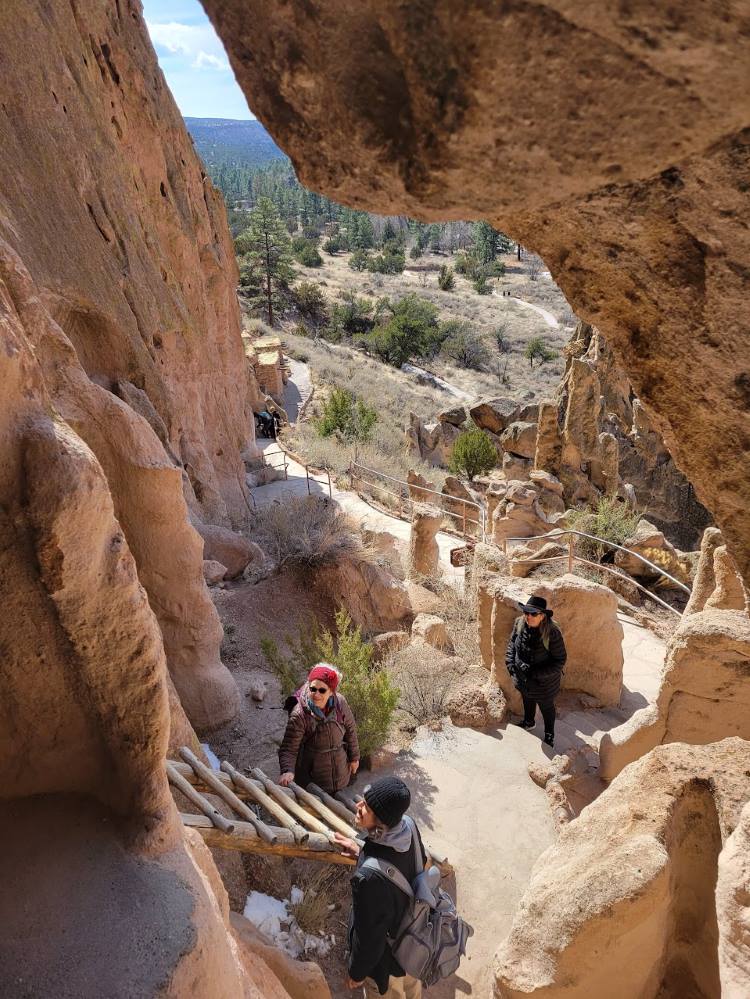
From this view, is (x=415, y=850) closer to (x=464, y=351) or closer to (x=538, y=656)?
(x=538, y=656)

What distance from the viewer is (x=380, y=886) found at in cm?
258

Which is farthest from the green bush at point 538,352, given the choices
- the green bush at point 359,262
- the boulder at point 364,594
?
the boulder at point 364,594

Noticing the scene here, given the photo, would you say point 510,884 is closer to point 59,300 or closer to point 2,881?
point 2,881

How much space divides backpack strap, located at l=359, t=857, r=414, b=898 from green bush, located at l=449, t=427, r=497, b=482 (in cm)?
1645

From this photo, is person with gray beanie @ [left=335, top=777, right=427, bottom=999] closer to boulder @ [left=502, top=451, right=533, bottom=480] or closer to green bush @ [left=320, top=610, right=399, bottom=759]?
green bush @ [left=320, top=610, right=399, bottom=759]

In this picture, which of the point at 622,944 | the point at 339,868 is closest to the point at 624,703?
the point at 339,868

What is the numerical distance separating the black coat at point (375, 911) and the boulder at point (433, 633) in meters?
4.90

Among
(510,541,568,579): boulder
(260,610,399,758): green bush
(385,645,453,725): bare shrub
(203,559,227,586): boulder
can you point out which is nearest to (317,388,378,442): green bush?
(510,541,568,579): boulder

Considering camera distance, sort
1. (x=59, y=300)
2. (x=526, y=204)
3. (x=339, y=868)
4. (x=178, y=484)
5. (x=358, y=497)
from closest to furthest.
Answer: (x=526, y=204) → (x=339, y=868) → (x=178, y=484) → (x=59, y=300) → (x=358, y=497)

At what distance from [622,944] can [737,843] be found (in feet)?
2.37

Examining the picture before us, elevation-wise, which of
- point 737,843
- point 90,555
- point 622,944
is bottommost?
point 622,944

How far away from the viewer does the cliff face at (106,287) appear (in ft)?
12.5

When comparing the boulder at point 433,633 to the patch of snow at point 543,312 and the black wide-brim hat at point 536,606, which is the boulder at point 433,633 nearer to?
the black wide-brim hat at point 536,606

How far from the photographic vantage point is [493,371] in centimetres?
3506
